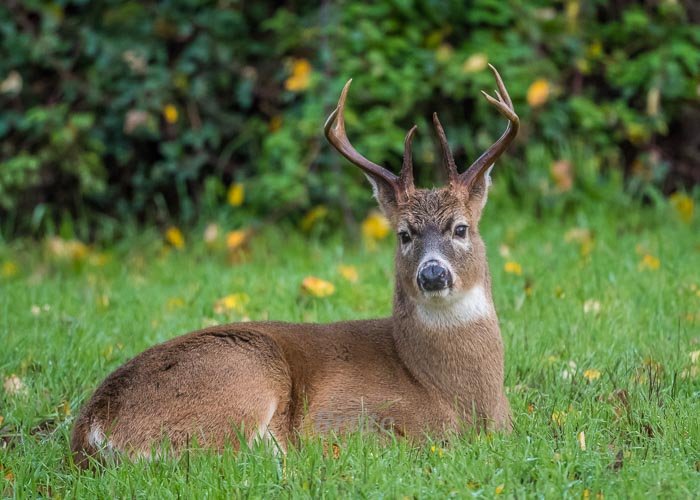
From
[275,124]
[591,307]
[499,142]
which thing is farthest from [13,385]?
[275,124]

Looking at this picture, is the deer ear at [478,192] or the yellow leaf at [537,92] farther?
the yellow leaf at [537,92]

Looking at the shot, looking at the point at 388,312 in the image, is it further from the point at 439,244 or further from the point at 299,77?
the point at 299,77

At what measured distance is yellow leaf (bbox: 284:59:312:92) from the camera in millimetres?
7152

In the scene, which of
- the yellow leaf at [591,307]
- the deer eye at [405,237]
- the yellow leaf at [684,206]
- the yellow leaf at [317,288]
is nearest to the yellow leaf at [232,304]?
the yellow leaf at [317,288]

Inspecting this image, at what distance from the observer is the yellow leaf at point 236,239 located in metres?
7.10

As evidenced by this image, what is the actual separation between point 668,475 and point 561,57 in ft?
15.7

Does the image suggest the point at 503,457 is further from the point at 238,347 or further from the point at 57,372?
the point at 57,372

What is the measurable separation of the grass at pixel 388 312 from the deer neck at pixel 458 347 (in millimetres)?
205

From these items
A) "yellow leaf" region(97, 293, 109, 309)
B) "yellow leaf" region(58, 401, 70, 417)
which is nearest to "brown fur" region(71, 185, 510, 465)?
"yellow leaf" region(58, 401, 70, 417)

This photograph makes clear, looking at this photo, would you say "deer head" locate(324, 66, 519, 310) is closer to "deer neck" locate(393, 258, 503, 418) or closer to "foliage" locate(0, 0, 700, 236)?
"deer neck" locate(393, 258, 503, 418)

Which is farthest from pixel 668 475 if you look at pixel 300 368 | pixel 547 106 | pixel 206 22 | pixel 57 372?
pixel 206 22

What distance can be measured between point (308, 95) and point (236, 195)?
78cm

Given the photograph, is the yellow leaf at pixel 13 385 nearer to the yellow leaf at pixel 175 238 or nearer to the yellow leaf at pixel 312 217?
the yellow leaf at pixel 175 238

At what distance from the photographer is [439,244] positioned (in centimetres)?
419
